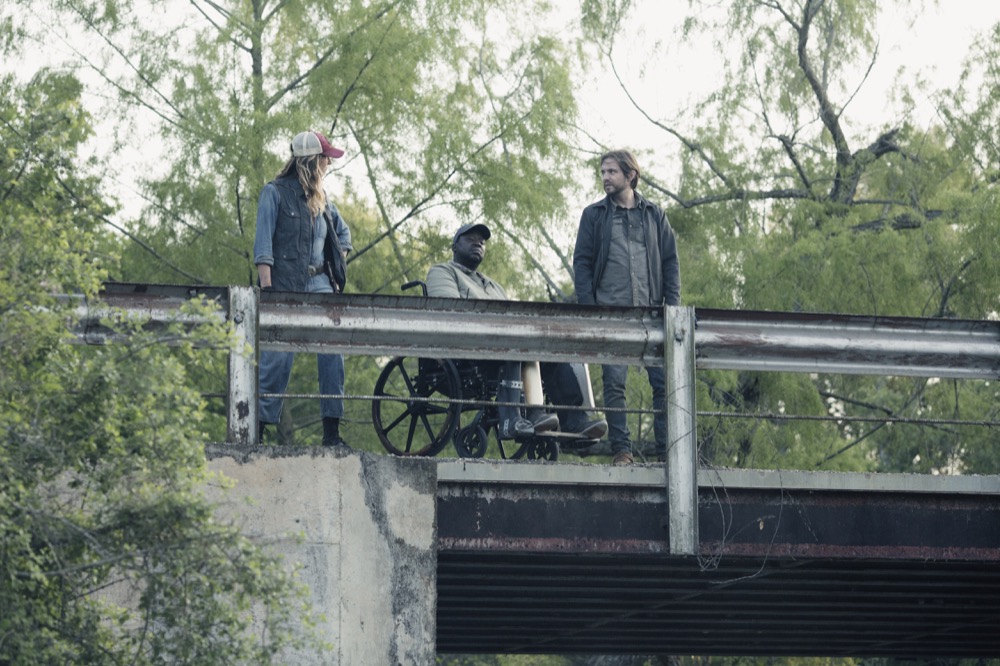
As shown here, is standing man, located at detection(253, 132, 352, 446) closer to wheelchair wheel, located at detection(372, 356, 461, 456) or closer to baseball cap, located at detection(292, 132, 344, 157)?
baseball cap, located at detection(292, 132, 344, 157)

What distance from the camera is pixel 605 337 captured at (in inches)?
327

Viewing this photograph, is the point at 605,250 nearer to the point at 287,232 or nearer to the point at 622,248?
the point at 622,248

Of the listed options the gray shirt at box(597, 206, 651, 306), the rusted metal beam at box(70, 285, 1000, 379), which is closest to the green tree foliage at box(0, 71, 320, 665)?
the rusted metal beam at box(70, 285, 1000, 379)

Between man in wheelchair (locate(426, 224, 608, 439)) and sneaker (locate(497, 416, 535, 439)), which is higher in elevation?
man in wheelchair (locate(426, 224, 608, 439))

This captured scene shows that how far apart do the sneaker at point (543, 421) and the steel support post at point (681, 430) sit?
141 cm

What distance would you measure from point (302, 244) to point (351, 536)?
264 cm

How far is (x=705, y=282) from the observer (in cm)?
1872

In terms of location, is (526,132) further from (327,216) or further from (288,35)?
(327,216)

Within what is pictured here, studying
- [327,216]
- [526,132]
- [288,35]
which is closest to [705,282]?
[526,132]

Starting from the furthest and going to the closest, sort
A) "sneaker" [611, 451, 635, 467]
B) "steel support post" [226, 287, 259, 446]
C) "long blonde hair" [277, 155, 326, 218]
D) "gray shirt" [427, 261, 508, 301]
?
"gray shirt" [427, 261, 508, 301], "long blonde hair" [277, 155, 326, 218], "sneaker" [611, 451, 635, 467], "steel support post" [226, 287, 259, 446]

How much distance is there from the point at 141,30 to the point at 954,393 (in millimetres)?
9479

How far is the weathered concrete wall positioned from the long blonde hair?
253 centimetres

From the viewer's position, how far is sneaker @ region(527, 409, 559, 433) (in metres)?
9.61

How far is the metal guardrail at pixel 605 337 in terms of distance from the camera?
7.68m
